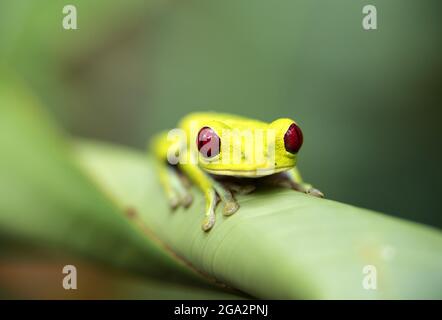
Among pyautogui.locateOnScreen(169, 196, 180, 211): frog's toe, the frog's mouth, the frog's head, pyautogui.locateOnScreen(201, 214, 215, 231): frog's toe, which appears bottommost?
pyautogui.locateOnScreen(201, 214, 215, 231): frog's toe

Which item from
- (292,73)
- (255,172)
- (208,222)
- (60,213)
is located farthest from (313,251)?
(292,73)

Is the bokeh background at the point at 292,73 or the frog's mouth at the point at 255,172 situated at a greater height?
the bokeh background at the point at 292,73

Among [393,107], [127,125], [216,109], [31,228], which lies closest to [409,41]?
[393,107]

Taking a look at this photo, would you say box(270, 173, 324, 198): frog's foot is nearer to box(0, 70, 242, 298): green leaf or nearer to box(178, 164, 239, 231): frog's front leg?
box(178, 164, 239, 231): frog's front leg

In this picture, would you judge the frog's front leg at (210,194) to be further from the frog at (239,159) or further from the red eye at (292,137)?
the red eye at (292,137)

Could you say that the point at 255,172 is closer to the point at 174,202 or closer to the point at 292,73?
the point at 174,202

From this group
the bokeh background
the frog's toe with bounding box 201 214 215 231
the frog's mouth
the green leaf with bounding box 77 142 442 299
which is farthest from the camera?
the bokeh background

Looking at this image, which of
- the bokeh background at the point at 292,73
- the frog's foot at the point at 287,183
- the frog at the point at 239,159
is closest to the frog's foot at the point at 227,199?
the frog at the point at 239,159

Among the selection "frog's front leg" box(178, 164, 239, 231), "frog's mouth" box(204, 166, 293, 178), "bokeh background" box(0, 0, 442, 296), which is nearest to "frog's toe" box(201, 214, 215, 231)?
"frog's front leg" box(178, 164, 239, 231)

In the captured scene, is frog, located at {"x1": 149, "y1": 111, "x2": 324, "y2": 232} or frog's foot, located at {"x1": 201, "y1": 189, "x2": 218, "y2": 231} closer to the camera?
frog's foot, located at {"x1": 201, "y1": 189, "x2": 218, "y2": 231}
